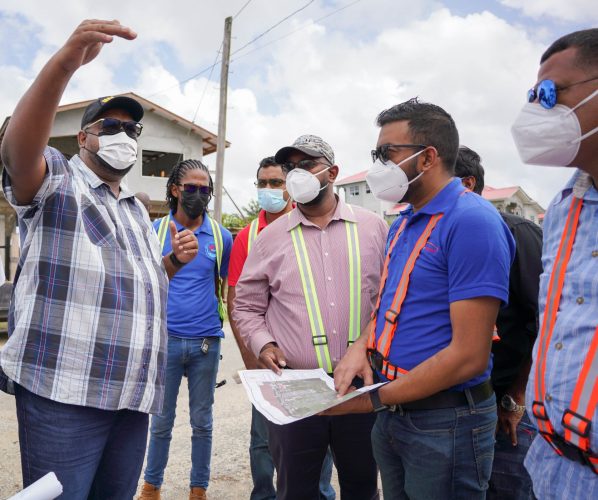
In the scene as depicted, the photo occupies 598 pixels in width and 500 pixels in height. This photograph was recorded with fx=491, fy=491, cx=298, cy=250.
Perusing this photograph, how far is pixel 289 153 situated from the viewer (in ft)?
9.48

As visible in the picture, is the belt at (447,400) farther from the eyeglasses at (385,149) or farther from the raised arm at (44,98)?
the raised arm at (44,98)

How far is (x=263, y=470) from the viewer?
3.30m

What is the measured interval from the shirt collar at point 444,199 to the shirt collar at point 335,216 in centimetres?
75

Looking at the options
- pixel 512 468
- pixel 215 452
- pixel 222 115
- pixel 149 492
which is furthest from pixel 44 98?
pixel 222 115

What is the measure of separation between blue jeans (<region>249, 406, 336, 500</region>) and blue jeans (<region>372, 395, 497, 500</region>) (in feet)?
4.81

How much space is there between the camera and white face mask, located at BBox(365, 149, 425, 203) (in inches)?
84.5

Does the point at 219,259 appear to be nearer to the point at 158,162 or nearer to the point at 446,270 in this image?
the point at 446,270

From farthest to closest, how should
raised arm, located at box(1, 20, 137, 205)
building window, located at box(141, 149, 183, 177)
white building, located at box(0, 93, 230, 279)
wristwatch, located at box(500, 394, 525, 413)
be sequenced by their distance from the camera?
1. building window, located at box(141, 149, 183, 177)
2. white building, located at box(0, 93, 230, 279)
3. wristwatch, located at box(500, 394, 525, 413)
4. raised arm, located at box(1, 20, 137, 205)

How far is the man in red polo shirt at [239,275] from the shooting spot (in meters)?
3.27

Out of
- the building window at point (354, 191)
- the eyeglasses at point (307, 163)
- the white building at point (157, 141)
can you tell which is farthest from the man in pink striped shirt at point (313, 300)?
the building window at point (354, 191)

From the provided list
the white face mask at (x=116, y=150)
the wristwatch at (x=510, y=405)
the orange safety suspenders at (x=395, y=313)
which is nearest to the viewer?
the orange safety suspenders at (x=395, y=313)

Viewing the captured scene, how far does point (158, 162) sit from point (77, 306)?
77.7 ft

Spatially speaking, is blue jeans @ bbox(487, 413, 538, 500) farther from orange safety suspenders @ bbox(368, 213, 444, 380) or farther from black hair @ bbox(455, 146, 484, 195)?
black hair @ bbox(455, 146, 484, 195)

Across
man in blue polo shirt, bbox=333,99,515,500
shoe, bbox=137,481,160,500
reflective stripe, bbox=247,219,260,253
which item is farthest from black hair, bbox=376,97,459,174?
shoe, bbox=137,481,160,500
